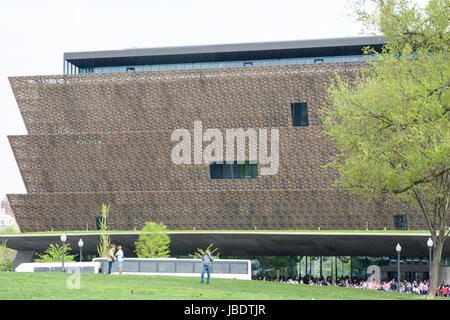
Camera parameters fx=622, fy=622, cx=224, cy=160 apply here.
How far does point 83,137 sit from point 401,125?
43.0m

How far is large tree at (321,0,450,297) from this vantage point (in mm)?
→ 23688

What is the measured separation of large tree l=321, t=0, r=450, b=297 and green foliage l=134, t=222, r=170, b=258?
33.0m

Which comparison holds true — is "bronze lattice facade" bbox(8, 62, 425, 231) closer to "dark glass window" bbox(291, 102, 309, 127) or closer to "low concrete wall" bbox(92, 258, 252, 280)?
"dark glass window" bbox(291, 102, 309, 127)

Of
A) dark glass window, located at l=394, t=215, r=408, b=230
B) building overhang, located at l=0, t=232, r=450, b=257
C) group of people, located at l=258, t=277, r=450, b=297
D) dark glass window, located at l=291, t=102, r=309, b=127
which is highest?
dark glass window, located at l=291, t=102, r=309, b=127

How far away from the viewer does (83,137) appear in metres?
62.3

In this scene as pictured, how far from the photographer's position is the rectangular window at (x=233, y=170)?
6088 cm

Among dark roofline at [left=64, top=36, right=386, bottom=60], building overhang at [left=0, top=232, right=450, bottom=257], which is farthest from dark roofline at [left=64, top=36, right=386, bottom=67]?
building overhang at [left=0, top=232, right=450, bottom=257]

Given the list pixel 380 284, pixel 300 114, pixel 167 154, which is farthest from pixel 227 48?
pixel 380 284

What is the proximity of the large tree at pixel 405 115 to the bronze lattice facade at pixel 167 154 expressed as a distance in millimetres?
31190

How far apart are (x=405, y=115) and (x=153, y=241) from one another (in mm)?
36846

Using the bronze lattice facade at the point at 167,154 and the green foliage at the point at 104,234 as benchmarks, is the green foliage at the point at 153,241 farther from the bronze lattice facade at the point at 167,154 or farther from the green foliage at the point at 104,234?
the green foliage at the point at 104,234

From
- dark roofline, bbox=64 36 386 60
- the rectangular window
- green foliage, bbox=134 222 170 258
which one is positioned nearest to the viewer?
green foliage, bbox=134 222 170 258

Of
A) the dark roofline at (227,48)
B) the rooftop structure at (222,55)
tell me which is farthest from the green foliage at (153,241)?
the dark roofline at (227,48)

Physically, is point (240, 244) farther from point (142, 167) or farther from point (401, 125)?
point (401, 125)
